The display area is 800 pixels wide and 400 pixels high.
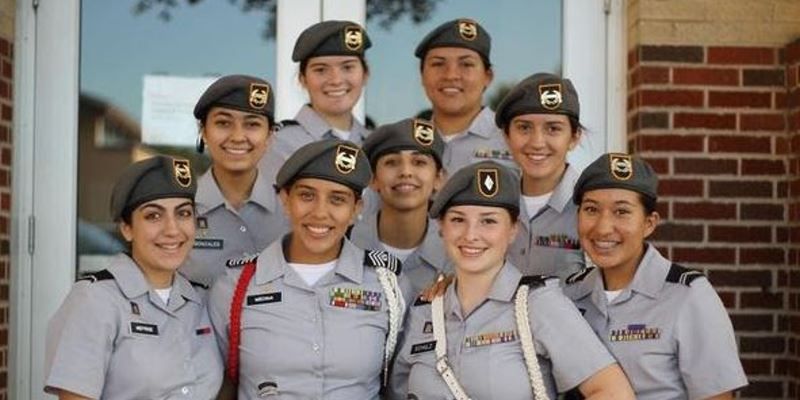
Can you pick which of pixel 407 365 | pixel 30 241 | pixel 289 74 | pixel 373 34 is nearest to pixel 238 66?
pixel 289 74

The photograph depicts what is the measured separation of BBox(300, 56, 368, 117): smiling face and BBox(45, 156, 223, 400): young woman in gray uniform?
2.77ft

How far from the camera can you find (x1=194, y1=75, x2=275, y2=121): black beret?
13.4 feet

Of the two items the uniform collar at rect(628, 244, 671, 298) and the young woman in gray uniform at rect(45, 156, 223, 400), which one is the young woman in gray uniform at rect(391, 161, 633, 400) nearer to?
the uniform collar at rect(628, 244, 671, 298)

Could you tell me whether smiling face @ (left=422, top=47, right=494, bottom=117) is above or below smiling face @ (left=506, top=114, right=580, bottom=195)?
above

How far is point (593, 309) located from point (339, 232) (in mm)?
777

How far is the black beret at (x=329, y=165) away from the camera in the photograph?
3.68 m

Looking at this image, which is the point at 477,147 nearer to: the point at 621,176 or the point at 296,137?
the point at 296,137

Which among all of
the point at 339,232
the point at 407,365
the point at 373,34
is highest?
the point at 373,34

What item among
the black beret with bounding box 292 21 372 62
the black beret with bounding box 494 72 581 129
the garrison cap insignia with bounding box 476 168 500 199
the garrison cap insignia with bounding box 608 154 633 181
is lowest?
the garrison cap insignia with bounding box 476 168 500 199

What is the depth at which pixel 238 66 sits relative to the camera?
210 inches

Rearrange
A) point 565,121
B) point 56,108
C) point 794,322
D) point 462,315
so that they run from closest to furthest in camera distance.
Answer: point 462,315 < point 565,121 < point 794,322 < point 56,108

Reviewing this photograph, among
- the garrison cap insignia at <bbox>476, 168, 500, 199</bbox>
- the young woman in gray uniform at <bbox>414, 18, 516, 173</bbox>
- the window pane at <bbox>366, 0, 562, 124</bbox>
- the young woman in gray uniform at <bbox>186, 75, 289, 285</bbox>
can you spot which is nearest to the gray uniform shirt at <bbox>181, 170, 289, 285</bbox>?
the young woman in gray uniform at <bbox>186, 75, 289, 285</bbox>

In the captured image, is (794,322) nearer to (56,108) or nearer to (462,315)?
(462,315)

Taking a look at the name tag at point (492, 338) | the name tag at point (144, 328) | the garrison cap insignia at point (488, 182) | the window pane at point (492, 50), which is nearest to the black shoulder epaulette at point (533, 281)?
the name tag at point (492, 338)
